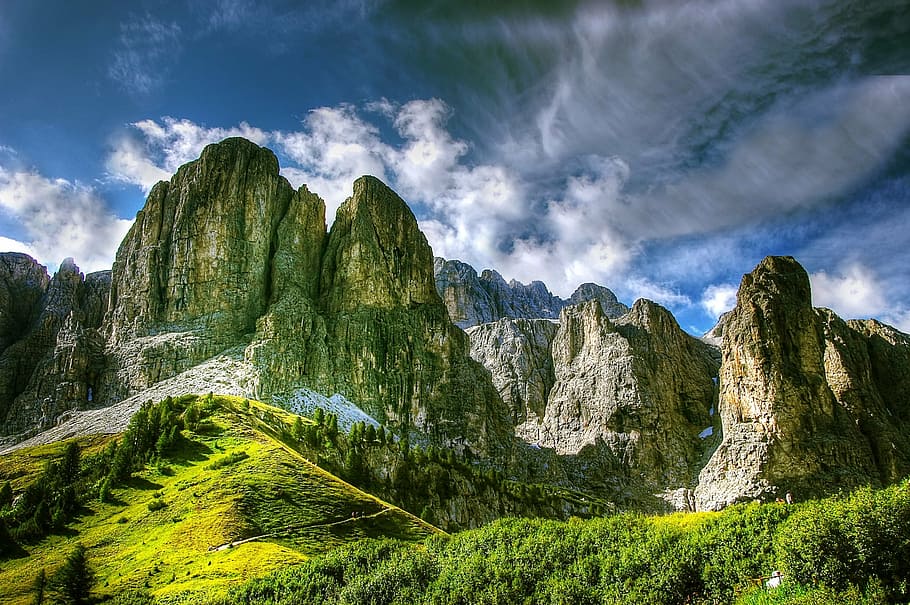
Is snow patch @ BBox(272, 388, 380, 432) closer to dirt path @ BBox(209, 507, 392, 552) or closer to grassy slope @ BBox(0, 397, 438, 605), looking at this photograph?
grassy slope @ BBox(0, 397, 438, 605)

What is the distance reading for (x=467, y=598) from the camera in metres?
35.3

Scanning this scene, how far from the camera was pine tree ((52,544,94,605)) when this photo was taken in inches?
1457

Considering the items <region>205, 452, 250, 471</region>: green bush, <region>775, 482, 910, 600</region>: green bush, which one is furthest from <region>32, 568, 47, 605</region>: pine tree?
<region>775, 482, 910, 600</region>: green bush

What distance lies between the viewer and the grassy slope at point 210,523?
134 ft

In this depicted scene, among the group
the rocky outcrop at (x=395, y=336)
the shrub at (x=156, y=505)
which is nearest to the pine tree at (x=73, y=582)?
the shrub at (x=156, y=505)

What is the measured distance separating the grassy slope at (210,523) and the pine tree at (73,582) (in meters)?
0.95

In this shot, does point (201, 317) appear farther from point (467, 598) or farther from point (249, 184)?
point (467, 598)

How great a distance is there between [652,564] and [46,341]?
164m

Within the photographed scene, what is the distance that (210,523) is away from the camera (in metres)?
48.8

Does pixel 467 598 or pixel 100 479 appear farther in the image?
pixel 100 479

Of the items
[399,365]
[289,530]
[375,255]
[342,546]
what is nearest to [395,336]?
[399,365]

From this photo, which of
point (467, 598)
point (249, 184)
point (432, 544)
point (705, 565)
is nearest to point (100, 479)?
point (432, 544)

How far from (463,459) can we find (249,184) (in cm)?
8932

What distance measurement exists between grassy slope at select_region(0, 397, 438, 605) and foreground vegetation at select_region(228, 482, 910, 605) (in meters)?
7.37
